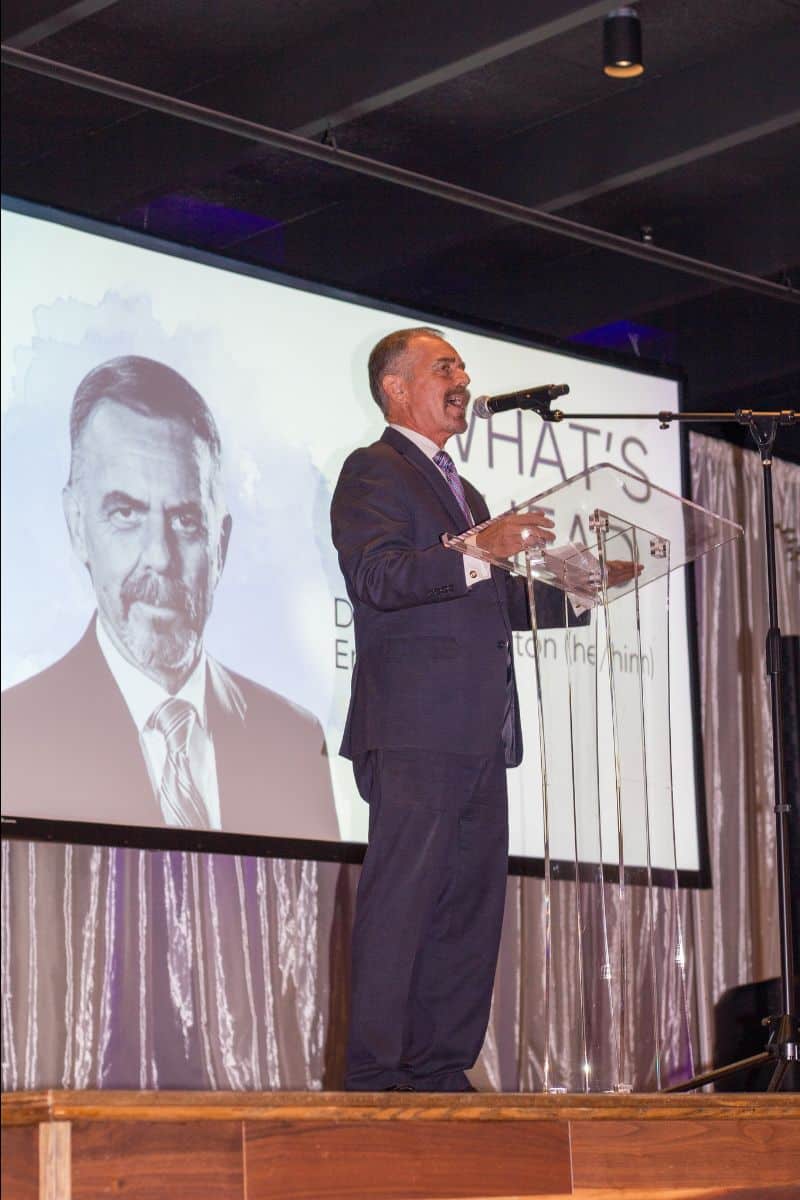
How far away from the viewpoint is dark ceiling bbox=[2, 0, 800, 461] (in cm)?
441

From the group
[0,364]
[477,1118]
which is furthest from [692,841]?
[477,1118]

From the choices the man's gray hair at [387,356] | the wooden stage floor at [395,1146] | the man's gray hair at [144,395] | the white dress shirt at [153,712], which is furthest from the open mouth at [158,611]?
the wooden stage floor at [395,1146]

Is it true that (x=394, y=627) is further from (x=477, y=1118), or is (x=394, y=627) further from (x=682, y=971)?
(x=477, y=1118)

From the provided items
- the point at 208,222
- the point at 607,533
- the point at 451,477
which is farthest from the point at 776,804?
the point at 208,222

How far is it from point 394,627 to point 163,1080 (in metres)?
1.51

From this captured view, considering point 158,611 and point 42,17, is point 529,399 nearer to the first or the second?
point 158,611

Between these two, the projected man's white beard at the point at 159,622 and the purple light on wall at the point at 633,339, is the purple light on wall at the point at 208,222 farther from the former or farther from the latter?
the projected man's white beard at the point at 159,622

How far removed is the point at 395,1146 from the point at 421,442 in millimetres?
1541

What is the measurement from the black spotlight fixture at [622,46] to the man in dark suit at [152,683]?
1.30 m

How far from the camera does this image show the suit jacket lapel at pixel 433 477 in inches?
130

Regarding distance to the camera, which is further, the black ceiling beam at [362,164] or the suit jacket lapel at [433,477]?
the black ceiling beam at [362,164]

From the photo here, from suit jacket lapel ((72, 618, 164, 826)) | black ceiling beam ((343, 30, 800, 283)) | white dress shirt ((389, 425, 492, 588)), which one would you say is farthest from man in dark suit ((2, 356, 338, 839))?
black ceiling beam ((343, 30, 800, 283))

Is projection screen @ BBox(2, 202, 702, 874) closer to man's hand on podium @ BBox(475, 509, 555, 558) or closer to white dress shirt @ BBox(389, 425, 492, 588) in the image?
white dress shirt @ BBox(389, 425, 492, 588)

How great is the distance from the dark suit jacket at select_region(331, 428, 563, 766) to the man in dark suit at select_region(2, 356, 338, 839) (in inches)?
32.9
